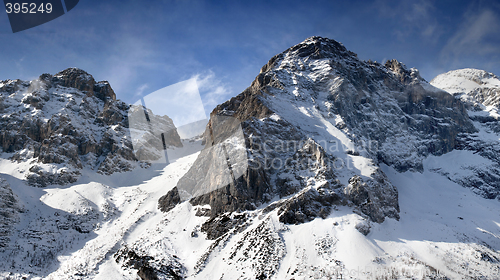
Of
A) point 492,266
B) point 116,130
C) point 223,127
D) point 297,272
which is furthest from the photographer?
point 116,130

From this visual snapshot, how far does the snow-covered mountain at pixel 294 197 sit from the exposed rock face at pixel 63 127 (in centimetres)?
142

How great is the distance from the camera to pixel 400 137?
9581 centimetres

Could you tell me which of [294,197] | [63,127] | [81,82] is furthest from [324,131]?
[81,82]

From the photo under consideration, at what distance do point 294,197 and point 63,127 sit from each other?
91117 mm

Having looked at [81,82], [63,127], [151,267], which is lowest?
[151,267]

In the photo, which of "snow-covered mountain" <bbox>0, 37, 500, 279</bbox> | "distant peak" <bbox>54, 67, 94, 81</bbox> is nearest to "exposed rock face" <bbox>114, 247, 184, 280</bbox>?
"snow-covered mountain" <bbox>0, 37, 500, 279</bbox>

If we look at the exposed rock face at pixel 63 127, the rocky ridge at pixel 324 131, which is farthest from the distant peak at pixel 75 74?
the rocky ridge at pixel 324 131

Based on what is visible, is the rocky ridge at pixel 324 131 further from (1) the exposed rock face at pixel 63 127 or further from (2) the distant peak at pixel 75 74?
(2) the distant peak at pixel 75 74

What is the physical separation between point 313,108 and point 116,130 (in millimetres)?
78736

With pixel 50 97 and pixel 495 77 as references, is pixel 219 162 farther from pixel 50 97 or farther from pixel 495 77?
pixel 495 77

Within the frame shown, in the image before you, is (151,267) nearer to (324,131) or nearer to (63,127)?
(324,131)

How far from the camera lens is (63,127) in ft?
324

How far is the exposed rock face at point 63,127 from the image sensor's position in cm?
8919

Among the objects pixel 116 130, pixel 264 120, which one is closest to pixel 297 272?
pixel 264 120
